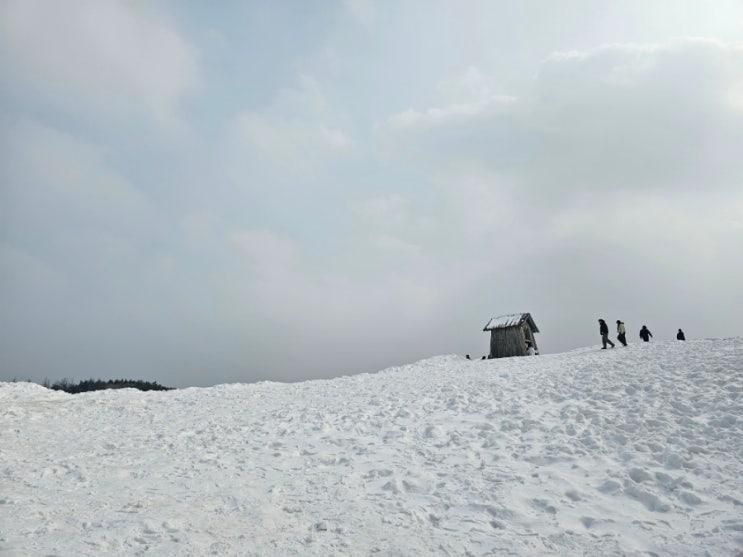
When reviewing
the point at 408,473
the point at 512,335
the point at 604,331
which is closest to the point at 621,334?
the point at 604,331

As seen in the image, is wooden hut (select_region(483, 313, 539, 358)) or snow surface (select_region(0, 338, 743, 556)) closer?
snow surface (select_region(0, 338, 743, 556))

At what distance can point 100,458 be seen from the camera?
11734mm

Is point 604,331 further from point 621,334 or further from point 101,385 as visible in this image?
point 101,385

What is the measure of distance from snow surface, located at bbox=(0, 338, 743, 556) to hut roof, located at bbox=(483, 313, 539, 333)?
66.4 ft

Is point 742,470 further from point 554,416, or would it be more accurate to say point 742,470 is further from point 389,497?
point 389,497

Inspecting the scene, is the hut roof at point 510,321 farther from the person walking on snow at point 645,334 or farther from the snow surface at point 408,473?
the snow surface at point 408,473

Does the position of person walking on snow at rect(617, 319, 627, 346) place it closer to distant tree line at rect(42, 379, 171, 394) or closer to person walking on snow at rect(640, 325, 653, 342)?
person walking on snow at rect(640, 325, 653, 342)

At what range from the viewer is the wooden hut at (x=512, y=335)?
36.8 meters

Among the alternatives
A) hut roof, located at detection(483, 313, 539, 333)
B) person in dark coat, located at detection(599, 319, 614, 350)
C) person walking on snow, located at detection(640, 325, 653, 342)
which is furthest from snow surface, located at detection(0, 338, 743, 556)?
hut roof, located at detection(483, 313, 539, 333)

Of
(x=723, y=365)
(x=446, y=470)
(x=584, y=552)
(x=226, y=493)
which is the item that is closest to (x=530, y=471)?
(x=446, y=470)

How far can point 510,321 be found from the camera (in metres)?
37.9

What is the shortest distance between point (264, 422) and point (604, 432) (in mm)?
10057

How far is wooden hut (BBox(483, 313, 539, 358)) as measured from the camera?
121 feet

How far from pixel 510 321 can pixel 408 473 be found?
30276mm
